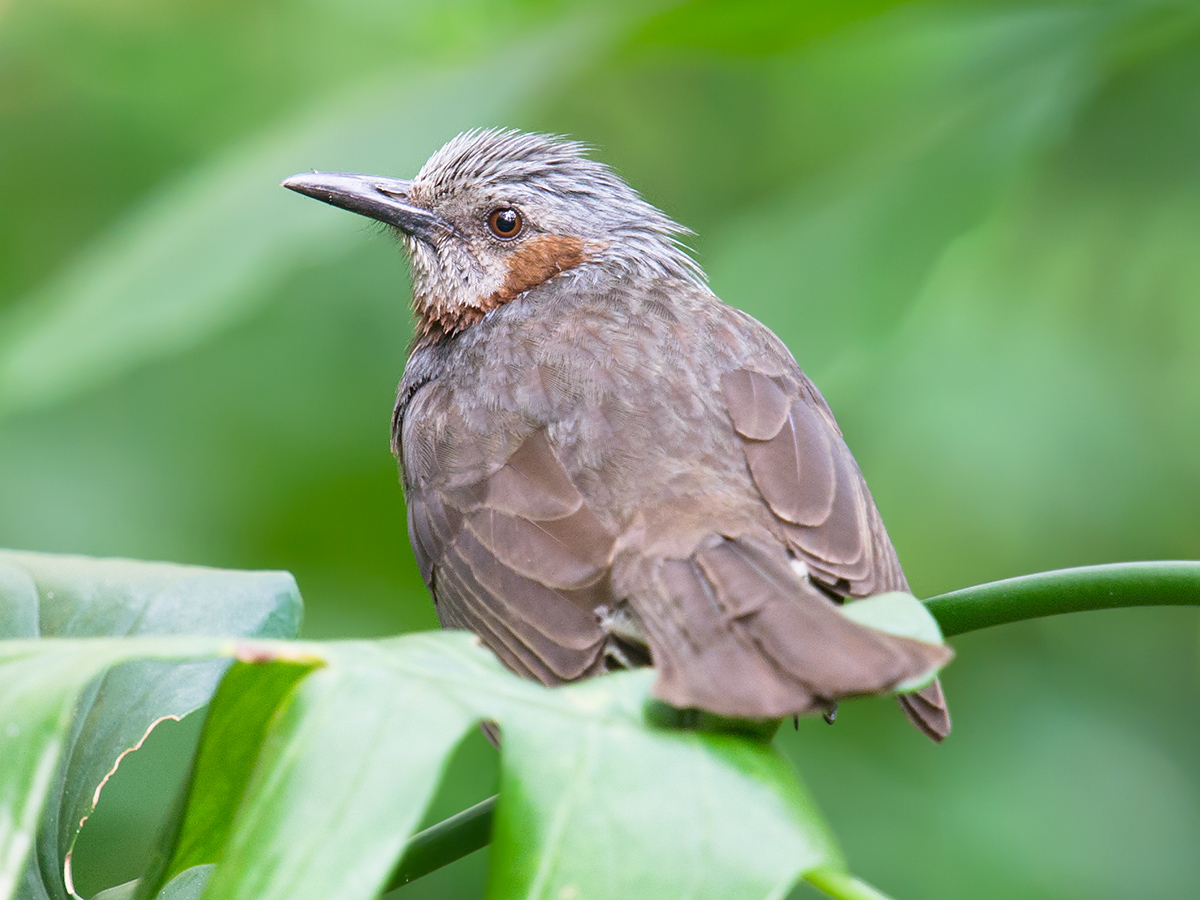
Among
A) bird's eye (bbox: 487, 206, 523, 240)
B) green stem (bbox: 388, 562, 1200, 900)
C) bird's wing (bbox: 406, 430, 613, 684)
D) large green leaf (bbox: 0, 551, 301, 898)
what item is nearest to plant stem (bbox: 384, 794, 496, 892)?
green stem (bbox: 388, 562, 1200, 900)

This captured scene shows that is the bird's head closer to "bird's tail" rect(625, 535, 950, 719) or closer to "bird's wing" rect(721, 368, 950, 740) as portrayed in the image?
"bird's wing" rect(721, 368, 950, 740)

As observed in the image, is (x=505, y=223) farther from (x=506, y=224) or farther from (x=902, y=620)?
(x=902, y=620)

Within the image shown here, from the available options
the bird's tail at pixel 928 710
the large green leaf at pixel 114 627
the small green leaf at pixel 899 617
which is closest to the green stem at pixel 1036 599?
the small green leaf at pixel 899 617

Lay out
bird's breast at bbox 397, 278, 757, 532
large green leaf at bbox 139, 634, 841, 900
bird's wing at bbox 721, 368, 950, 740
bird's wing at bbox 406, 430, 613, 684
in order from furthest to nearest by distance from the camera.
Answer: bird's breast at bbox 397, 278, 757, 532
bird's wing at bbox 721, 368, 950, 740
bird's wing at bbox 406, 430, 613, 684
large green leaf at bbox 139, 634, 841, 900

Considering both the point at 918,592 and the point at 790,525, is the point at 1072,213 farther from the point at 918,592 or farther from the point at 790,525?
the point at 790,525

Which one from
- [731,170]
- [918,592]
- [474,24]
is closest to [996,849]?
[918,592]

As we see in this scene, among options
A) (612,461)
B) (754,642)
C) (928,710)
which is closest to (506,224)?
(612,461)
